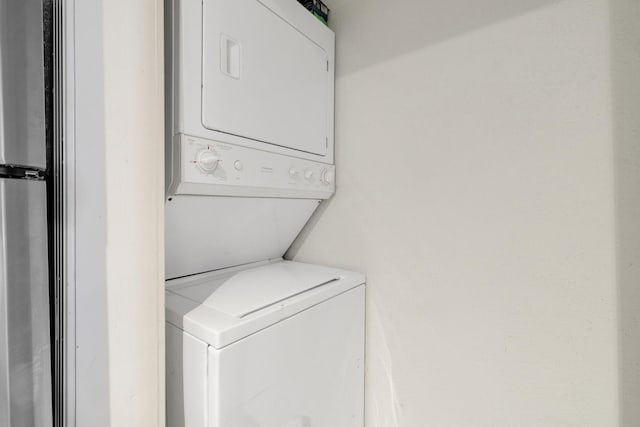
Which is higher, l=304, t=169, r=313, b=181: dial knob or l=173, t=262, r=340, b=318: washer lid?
l=304, t=169, r=313, b=181: dial knob

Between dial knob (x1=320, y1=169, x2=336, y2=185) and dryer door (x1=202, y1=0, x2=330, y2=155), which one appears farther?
dial knob (x1=320, y1=169, x2=336, y2=185)

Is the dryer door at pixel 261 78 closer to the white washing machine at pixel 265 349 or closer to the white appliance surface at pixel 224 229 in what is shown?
the white appliance surface at pixel 224 229

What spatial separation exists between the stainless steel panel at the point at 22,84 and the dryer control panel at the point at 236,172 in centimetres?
35

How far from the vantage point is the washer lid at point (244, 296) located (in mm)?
851

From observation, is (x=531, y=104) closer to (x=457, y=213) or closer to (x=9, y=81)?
(x=457, y=213)

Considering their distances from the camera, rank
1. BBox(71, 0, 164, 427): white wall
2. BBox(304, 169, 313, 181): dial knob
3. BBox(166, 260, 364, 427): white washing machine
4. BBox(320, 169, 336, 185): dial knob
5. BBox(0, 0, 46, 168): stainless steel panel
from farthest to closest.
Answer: BBox(320, 169, 336, 185): dial knob → BBox(304, 169, 313, 181): dial knob → BBox(166, 260, 364, 427): white washing machine → BBox(71, 0, 164, 427): white wall → BBox(0, 0, 46, 168): stainless steel panel

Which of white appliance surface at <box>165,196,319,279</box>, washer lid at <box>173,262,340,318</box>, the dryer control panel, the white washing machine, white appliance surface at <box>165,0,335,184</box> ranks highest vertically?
white appliance surface at <box>165,0,335,184</box>

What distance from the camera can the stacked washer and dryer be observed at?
2.89ft

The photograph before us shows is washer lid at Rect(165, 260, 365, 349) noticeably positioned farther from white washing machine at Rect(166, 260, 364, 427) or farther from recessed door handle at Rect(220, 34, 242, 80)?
recessed door handle at Rect(220, 34, 242, 80)

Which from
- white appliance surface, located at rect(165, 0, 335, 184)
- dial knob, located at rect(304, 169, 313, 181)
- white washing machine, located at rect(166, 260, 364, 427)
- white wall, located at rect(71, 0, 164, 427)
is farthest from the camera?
dial knob, located at rect(304, 169, 313, 181)

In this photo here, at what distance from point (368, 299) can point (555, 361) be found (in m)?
0.78

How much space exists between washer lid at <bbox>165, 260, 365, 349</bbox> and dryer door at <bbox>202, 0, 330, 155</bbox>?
2.00ft

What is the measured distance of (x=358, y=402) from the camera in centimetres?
148

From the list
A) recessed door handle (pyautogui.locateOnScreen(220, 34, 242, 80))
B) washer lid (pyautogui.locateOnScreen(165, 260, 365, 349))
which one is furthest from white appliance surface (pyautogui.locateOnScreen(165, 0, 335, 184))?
washer lid (pyautogui.locateOnScreen(165, 260, 365, 349))
